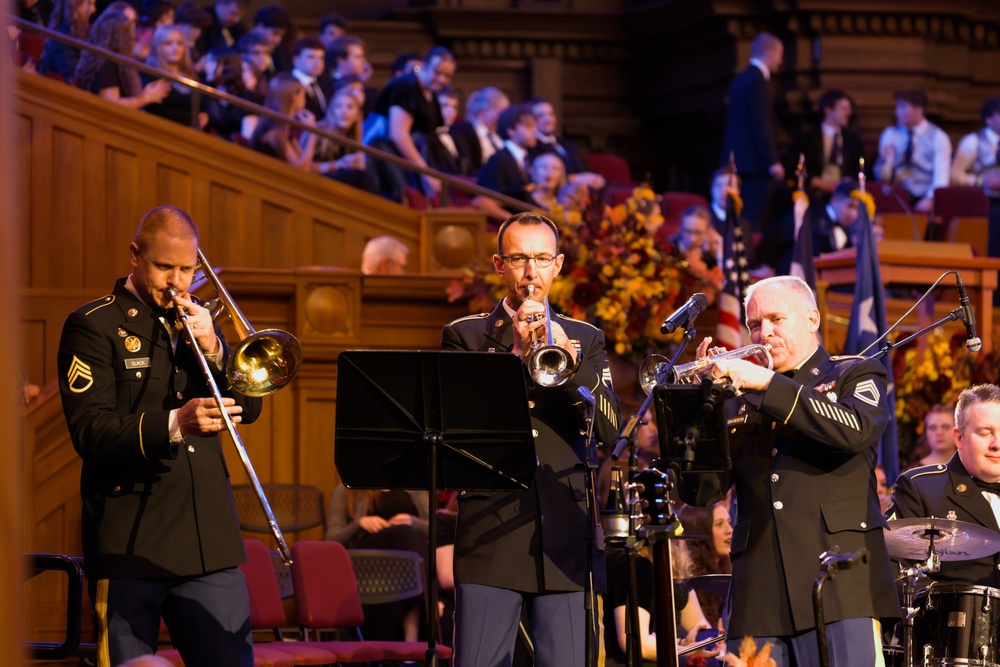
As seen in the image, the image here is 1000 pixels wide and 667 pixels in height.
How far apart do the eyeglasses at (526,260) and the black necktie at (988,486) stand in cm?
251

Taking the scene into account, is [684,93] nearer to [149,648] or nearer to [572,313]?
[572,313]

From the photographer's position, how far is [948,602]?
521 centimetres

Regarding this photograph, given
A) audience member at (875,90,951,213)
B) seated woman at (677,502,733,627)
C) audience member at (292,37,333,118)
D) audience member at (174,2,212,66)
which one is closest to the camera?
seated woman at (677,502,733,627)

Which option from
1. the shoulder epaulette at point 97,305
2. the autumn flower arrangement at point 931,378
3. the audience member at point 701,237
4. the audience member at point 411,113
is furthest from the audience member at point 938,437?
the shoulder epaulette at point 97,305

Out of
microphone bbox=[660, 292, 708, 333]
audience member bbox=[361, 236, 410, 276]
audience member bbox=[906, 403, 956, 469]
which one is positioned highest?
audience member bbox=[361, 236, 410, 276]

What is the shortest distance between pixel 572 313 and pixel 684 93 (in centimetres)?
788

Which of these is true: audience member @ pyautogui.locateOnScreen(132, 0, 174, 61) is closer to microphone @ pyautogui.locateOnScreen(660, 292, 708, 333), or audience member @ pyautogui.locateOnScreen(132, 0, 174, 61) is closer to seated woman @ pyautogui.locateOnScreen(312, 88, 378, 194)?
seated woman @ pyautogui.locateOnScreen(312, 88, 378, 194)

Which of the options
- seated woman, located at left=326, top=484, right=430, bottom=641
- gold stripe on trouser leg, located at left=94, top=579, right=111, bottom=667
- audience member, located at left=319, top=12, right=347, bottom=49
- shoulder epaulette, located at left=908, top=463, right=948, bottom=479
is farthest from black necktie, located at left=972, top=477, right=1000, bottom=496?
audience member, located at left=319, top=12, right=347, bottom=49

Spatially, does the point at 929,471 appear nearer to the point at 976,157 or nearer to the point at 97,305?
the point at 97,305

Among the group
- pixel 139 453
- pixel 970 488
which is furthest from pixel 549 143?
pixel 139 453

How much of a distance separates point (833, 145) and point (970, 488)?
7.74 metres

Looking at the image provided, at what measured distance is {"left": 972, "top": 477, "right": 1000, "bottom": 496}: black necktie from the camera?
5648mm

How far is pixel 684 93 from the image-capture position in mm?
14992

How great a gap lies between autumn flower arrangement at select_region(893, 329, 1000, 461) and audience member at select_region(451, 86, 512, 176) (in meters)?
4.16
